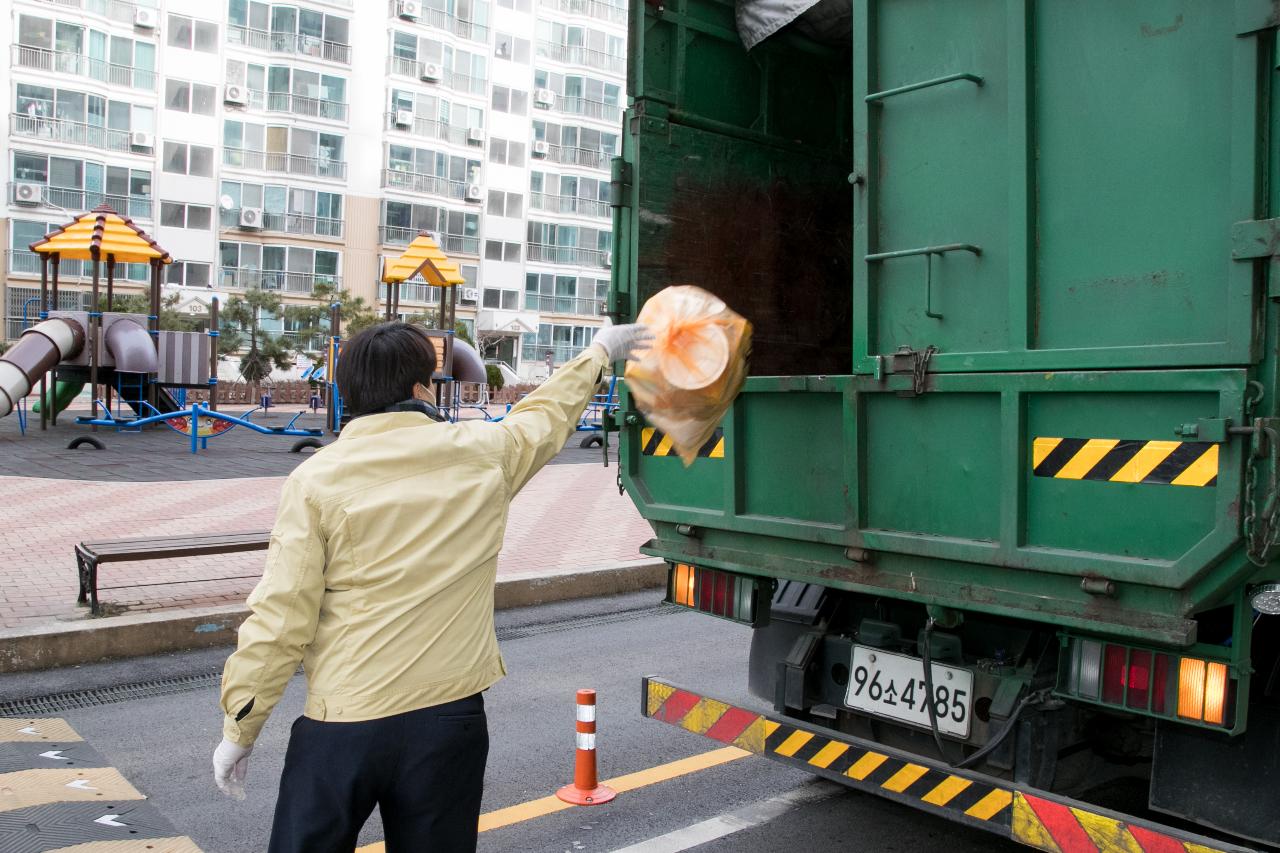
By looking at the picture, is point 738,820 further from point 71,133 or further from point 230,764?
point 71,133

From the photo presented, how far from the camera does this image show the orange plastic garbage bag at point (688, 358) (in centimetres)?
351

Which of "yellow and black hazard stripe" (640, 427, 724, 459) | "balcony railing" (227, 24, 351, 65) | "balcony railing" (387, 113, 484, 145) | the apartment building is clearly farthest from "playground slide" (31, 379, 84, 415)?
"balcony railing" (387, 113, 484, 145)

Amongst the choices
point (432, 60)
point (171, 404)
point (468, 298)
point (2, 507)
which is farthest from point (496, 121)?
point (2, 507)

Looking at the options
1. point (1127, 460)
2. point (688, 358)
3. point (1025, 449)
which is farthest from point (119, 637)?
point (1127, 460)

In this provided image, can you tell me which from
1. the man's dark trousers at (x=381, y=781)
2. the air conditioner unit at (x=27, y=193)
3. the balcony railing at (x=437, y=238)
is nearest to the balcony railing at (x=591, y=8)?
the balcony railing at (x=437, y=238)

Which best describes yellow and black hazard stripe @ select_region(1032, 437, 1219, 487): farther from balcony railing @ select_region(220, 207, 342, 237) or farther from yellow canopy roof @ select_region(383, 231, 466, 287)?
balcony railing @ select_region(220, 207, 342, 237)

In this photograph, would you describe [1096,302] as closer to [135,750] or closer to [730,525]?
[730,525]

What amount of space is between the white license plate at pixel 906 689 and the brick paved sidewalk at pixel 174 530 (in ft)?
16.3

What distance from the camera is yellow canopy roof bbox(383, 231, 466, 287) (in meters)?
23.8

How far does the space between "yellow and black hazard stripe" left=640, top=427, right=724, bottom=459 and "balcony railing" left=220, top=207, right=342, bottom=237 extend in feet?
140

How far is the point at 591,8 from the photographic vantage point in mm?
52844

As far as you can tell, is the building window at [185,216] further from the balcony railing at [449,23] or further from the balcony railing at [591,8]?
the balcony railing at [591,8]

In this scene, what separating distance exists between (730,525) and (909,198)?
1291 millimetres

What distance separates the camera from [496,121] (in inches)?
1992
